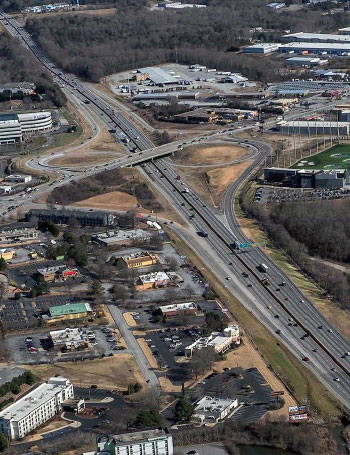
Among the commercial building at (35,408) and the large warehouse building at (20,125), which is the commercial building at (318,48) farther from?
the commercial building at (35,408)

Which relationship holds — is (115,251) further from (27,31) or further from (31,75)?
(27,31)

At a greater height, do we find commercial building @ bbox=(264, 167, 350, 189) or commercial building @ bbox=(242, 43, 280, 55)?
commercial building @ bbox=(242, 43, 280, 55)

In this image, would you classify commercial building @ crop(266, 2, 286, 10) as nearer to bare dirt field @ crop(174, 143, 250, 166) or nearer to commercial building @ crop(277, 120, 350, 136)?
commercial building @ crop(277, 120, 350, 136)

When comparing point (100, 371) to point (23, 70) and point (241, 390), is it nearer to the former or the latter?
point (241, 390)

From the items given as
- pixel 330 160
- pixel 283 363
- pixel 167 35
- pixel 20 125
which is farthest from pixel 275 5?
pixel 283 363

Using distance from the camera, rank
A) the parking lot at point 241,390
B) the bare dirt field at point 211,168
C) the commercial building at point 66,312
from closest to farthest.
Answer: the parking lot at point 241,390 < the commercial building at point 66,312 < the bare dirt field at point 211,168

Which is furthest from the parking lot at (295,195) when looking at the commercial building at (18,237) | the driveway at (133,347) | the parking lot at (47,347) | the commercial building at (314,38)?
the commercial building at (314,38)

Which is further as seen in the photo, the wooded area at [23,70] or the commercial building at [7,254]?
the wooded area at [23,70]

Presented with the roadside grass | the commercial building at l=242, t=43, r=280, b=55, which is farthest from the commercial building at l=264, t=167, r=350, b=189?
the commercial building at l=242, t=43, r=280, b=55
